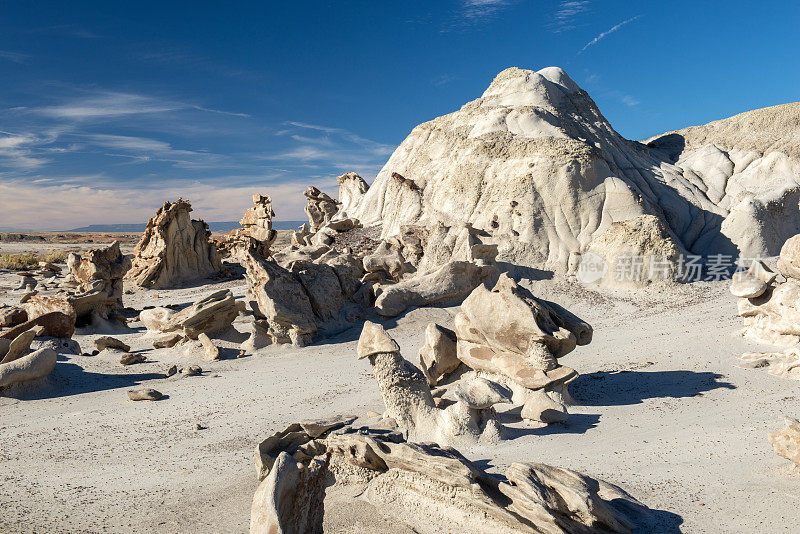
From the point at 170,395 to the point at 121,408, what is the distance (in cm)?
85

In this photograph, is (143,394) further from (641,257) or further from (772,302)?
(641,257)

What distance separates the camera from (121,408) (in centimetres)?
819

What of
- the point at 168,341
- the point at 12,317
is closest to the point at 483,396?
the point at 168,341

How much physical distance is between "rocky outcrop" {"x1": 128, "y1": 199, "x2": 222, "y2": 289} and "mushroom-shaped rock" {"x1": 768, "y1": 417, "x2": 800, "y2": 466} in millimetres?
20799

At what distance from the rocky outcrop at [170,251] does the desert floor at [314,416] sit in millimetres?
9840

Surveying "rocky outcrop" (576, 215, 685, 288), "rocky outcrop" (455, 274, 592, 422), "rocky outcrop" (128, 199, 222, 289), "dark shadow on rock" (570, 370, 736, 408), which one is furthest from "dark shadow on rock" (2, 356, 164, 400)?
"rocky outcrop" (576, 215, 685, 288)

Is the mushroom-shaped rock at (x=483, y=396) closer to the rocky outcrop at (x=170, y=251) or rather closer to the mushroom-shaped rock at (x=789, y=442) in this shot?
the mushroom-shaped rock at (x=789, y=442)

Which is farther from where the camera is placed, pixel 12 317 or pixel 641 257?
pixel 641 257

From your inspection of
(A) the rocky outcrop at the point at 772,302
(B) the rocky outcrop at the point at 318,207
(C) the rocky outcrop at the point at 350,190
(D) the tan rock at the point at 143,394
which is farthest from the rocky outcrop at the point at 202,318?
(B) the rocky outcrop at the point at 318,207

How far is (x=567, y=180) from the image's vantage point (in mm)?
18500

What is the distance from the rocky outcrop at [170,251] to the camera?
20984 millimetres

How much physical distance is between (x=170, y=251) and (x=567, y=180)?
15.8 m

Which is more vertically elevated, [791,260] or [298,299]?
[791,260]

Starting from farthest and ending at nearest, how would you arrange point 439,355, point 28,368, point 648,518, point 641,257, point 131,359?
1. point 641,257
2. point 131,359
3. point 28,368
4. point 439,355
5. point 648,518
